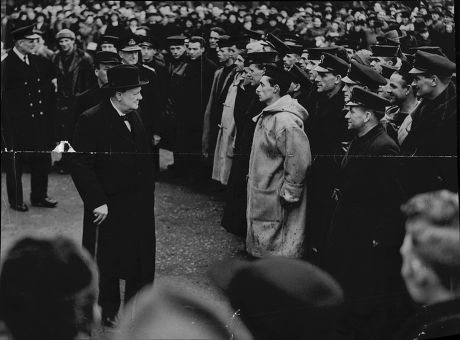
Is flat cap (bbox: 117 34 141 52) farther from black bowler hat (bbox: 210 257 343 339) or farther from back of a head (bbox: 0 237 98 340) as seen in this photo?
black bowler hat (bbox: 210 257 343 339)

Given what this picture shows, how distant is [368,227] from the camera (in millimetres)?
5805

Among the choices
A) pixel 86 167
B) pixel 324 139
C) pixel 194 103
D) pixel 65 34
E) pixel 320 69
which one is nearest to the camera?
pixel 86 167

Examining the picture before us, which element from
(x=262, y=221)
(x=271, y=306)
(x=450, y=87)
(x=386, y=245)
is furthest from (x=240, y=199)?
(x=450, y=87)

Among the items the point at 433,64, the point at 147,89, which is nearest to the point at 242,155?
the point at 147,89

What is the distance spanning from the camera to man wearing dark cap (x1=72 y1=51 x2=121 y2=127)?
17.7 feet

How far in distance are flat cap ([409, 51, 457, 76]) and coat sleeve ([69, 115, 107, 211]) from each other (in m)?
2.56

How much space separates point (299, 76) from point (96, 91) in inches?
60.4

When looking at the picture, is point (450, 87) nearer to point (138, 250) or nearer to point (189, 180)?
point (189, 180)

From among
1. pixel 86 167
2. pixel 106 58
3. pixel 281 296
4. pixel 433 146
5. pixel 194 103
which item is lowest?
pixel 281 296

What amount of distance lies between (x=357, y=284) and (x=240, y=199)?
1.14 m

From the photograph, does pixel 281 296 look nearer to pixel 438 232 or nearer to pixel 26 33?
pixel 438 232

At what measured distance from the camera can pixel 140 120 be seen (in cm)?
546

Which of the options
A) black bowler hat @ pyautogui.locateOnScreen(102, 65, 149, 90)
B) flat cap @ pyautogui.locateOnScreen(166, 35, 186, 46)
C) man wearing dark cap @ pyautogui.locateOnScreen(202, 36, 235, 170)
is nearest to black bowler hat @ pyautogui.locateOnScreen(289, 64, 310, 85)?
man wearing dark cap @ pyautogui.locateOnScreen(202, 36, 235, 170)

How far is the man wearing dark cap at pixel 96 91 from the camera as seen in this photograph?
541 cm
